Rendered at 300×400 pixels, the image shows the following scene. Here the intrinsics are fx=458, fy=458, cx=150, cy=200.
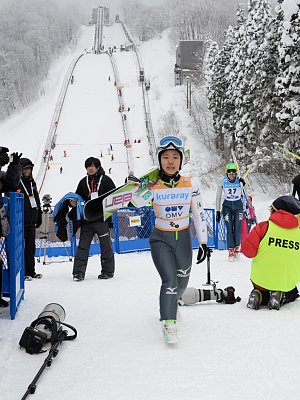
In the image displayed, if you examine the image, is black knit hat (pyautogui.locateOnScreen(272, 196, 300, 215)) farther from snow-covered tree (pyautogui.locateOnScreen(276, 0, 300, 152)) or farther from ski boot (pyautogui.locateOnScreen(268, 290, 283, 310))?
snow-covered tree (pyautogui.locateOnScreen(276, 0, 300, 152))

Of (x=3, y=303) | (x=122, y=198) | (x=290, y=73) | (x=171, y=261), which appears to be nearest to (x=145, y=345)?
(x=171, y=261)

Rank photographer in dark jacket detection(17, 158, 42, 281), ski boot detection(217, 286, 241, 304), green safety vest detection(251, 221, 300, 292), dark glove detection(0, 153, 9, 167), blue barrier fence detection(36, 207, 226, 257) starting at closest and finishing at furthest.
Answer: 1. dark glove detection(0, 153, 9, 167)
2. green safety vest detection(251, 221, 300, 292)
3. ski boot detection(217, 286, 241, 304)
4. photographer in dark jacket detection(17, 158, 42, 281)
5. blue barrier fence detection(36, 207, 226, 257)

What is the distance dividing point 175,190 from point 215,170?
34.4 m

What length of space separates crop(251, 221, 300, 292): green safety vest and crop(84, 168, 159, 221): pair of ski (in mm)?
1535

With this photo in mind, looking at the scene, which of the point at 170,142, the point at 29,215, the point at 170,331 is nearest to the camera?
the point at 170,331

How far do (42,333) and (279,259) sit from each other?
2.61 m

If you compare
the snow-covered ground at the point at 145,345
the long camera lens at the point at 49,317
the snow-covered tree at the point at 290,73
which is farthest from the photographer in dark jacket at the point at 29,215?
the snow-covered tree at the point at 290,73

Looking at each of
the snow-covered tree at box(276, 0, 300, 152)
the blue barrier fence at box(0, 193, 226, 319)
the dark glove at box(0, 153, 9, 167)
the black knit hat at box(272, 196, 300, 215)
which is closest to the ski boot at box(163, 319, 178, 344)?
the blue barrier fence at box(0, 193, 226, 319)

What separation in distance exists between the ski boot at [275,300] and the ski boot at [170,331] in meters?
1.42

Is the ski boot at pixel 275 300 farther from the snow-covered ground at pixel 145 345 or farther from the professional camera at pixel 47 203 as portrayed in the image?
the professional camera at pixel 47 203

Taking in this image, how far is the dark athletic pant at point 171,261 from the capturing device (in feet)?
14.0

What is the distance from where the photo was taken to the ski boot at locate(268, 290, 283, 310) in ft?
16.5

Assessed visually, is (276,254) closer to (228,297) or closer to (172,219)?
(228,297)

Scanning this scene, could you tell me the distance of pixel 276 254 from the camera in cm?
499
